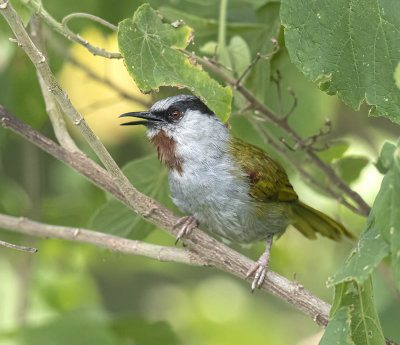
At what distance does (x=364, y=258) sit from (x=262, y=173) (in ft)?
5.52

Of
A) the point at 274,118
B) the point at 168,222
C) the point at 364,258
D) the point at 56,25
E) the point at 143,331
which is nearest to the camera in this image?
the point at 364,258

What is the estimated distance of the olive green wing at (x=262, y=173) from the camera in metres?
3.60

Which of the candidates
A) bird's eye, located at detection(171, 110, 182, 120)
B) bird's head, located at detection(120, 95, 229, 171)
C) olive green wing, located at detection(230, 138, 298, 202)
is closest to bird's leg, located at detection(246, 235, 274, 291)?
olive green wing, located at detection(230, 138, 298, 202)

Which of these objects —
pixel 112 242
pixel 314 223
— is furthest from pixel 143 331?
pixel 314 223

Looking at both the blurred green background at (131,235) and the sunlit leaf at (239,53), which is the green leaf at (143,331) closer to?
the blurred green background at (131,235)

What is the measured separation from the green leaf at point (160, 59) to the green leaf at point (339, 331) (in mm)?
1011

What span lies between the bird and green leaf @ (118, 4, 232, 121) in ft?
2.58

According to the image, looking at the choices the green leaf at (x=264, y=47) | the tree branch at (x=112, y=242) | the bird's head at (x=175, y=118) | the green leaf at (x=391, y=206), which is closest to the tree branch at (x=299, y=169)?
the green leaf at (x=264, y=47)

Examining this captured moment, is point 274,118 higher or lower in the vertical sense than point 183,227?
higher

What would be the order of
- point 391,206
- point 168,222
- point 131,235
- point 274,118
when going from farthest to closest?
1. point 131,235
2. point 274,118
3. point 168,222
4. point 391,206

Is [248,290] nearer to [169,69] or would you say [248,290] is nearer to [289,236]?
[289,236]

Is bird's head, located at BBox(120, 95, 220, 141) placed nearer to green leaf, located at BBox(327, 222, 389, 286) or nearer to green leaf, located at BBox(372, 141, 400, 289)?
green leaf, located at BBox(327, 222, 389, 286)

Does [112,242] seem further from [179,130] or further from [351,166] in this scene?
[351,166]

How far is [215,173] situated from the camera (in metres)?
3.53
